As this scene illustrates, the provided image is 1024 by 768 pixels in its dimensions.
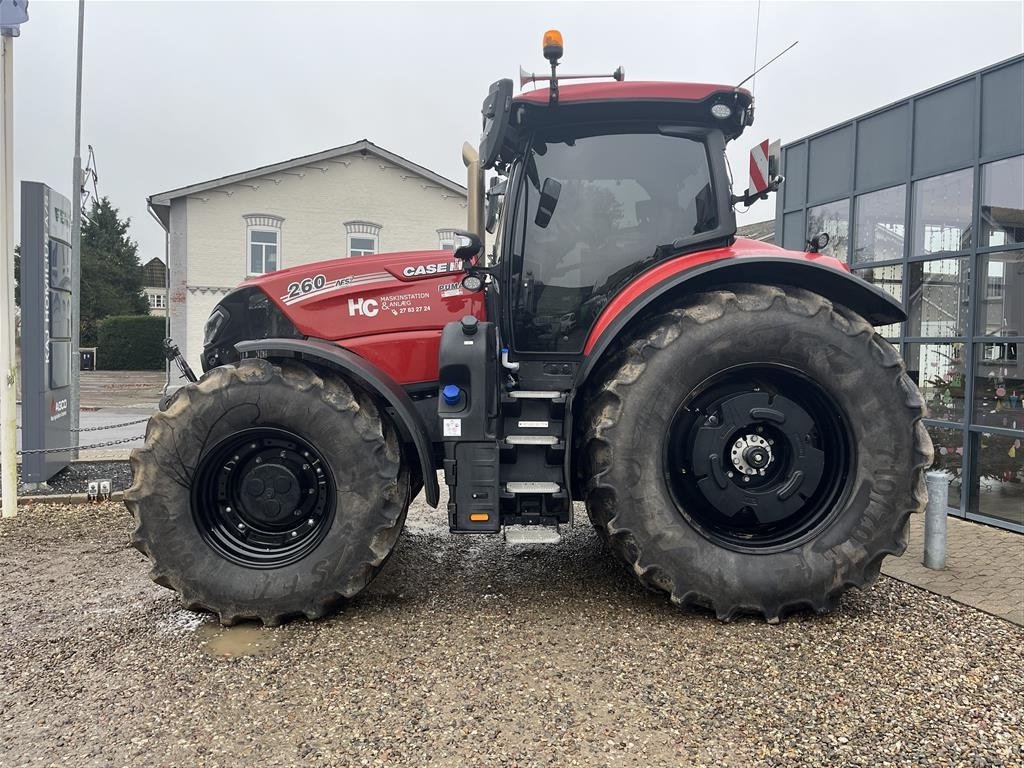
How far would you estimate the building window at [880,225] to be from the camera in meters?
6.41

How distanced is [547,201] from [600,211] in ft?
0.94

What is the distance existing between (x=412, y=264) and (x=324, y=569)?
5.47 ft

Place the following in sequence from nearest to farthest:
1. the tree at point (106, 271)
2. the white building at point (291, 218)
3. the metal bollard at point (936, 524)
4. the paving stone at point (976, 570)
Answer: the paving stone at point (976, 570) < the metal bollard at point (936, 524) < the white building at point (291, 218) < the tree at point (106, 271)

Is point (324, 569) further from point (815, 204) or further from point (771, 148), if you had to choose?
point (815, 204)

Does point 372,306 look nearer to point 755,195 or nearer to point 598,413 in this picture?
point 598,413

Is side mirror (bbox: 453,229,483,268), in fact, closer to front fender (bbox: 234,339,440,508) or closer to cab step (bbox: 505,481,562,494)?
front fender (bbox: 234,339,440,508)

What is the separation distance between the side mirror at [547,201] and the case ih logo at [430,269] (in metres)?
0.54

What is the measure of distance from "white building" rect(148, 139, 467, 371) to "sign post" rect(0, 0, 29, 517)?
1436 cm

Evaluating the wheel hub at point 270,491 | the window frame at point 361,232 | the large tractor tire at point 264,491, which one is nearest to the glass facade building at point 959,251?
the large tractor tire at point 264,491

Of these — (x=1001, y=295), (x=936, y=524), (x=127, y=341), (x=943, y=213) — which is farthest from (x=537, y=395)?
(x=127, y=341)

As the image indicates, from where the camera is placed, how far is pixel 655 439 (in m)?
3.29

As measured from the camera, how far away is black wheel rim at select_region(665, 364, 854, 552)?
341 centimetres

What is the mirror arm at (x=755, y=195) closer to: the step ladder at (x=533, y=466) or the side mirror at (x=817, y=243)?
the side mirror at (x=817, y=243)

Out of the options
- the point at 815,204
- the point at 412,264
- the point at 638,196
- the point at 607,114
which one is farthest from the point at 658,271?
the point at 815,204
